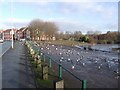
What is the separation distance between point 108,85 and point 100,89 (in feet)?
4.12

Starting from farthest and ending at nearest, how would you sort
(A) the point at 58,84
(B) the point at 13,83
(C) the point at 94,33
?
(C) the point at 94,33 < (B) the point at 13,83 < (A) the point at 58,84

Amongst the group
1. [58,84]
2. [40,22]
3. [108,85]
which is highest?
[40,22]

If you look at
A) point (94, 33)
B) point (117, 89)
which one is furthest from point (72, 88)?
point (94, 33)

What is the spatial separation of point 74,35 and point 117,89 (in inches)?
5569

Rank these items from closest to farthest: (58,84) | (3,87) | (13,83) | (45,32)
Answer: (58,84)
(3,87)
(13,83)
(45,32)

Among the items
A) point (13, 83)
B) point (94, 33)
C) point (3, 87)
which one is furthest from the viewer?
point (94, 33)

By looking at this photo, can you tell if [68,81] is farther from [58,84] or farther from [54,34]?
[54,34]

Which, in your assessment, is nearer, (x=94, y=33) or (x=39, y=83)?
(x=39, y=83)

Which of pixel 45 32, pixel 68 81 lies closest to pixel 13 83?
pixel 68 81

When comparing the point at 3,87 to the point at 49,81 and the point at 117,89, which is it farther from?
the point at 117,89

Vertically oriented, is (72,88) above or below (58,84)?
below

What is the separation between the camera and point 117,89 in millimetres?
11391

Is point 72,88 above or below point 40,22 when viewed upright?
below

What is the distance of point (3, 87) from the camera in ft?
35.7
